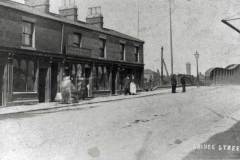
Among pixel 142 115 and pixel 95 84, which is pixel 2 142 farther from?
pixel 95 84

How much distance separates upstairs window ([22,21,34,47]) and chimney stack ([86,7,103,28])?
8089mm

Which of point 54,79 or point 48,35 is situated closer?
point 48,35

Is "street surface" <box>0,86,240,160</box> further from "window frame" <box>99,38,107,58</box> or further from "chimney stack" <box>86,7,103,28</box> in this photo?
"chimney stack" <box>86,7,103,28</box>

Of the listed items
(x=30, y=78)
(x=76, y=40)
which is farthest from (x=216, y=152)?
(x=76, y=40)

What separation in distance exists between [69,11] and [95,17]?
10.2ft

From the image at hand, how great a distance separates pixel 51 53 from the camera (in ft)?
57.2

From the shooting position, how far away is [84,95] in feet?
61.8

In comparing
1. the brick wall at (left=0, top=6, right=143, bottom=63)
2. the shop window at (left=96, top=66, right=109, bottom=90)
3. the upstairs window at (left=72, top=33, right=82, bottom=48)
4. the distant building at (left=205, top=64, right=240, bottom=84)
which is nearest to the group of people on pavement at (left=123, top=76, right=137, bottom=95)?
the shop window at (left=96, top=66, right=109, bottom=90)

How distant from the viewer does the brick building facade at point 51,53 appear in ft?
48.9

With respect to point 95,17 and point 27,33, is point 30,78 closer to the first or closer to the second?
point 27,33

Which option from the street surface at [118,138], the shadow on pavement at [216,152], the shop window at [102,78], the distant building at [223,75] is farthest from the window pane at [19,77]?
the distant building at [223,75]

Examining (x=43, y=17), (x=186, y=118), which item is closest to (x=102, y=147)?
(x=186, y=118)

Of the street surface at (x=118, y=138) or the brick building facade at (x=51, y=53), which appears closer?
the street surface at (x=118, y=138)

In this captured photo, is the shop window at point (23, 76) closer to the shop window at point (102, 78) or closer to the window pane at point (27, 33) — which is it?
the window pane at point (27, 33)
